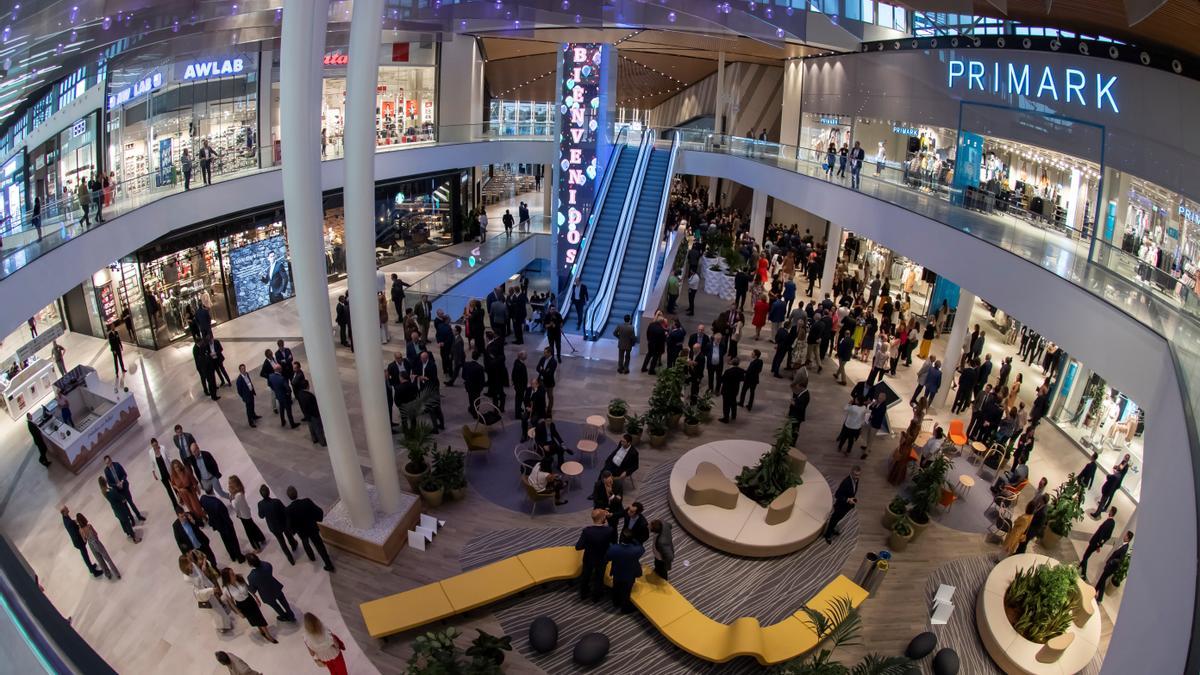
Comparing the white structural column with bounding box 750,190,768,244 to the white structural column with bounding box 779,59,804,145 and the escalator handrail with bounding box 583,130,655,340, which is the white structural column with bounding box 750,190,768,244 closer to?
the escalator handrail with bounding box 583,130,655,340

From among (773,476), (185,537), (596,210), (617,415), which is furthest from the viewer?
(596,210)

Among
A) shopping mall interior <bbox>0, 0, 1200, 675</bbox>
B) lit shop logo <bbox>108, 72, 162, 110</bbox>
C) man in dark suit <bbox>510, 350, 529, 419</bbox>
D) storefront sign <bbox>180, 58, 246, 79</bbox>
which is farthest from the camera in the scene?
storefront sign <bbox>180, 58, 246, 79</bbox>

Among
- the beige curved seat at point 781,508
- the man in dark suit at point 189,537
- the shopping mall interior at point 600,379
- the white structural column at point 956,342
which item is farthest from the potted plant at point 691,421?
the man in dark suit at point 189,537

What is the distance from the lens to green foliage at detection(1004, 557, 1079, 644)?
26.0ft

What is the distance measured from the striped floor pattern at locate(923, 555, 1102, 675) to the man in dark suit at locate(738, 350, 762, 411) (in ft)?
14.0

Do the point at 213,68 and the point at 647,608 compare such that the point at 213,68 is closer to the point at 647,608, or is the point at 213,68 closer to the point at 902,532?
the point at 647,608

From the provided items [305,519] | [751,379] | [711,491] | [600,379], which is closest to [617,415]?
[600,379]

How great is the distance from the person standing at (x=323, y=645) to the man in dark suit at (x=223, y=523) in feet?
8.10

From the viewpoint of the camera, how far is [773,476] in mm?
9922

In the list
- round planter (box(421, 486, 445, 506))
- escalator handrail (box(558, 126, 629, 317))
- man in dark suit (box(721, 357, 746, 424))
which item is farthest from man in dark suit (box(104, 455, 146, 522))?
escalator handrail (box(558, 126, 629, 317))

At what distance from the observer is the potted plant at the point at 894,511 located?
380 inches

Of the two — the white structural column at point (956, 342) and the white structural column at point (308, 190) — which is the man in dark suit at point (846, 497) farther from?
the white structural column at point (308, 190)

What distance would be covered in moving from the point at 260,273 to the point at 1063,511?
18.3m

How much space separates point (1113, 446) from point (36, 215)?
18273 mm
